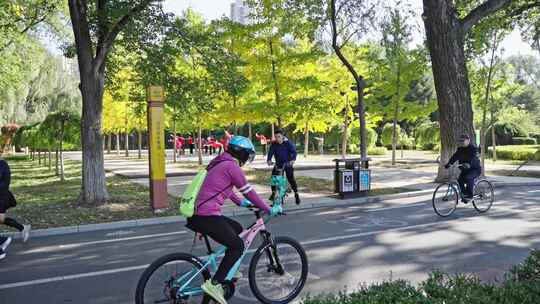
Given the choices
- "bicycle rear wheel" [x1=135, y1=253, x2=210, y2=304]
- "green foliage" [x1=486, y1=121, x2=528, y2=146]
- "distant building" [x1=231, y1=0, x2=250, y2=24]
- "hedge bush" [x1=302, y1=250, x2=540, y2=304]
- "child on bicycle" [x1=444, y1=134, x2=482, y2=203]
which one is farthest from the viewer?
"green foliage" [x1=486, y1=121, x2=528, y2=146]

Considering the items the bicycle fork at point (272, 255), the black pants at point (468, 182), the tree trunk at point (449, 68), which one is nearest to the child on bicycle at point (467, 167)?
the black pants at point (468, 182)

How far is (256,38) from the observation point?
59.2 feet

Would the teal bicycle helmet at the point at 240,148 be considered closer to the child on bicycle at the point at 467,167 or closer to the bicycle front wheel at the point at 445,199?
the bicycle front wheel at the point at 445,199

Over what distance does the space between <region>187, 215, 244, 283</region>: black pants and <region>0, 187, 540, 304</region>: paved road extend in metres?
0.77

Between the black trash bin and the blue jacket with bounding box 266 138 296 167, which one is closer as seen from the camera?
the blue jacket with bounding box 266 138 296 167

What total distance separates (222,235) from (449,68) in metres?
12.7

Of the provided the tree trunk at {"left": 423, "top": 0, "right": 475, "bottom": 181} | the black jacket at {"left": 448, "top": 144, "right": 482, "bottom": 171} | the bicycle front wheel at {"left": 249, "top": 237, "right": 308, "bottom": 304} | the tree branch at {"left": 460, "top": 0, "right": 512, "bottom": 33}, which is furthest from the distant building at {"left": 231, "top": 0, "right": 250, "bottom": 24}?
the bicycle front wheel at {"left": 249, "top": 237, "right": 308, "bottom": 304}

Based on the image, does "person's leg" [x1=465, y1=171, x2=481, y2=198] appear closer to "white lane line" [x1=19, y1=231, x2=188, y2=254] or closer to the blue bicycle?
"white lane line" [x1=19, y1=231, x2=188, y2=254]

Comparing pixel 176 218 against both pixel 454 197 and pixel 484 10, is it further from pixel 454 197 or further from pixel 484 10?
pixel 484 10

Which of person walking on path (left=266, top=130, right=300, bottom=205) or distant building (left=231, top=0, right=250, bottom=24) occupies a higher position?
distant building (left=231, top=0, right=250, bottom=24)

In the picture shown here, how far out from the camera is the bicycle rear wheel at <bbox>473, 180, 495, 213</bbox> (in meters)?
10.5

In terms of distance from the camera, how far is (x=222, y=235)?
4297mm

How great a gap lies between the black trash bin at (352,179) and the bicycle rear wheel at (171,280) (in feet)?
29.0

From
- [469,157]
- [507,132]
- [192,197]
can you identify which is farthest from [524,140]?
[192,197]
